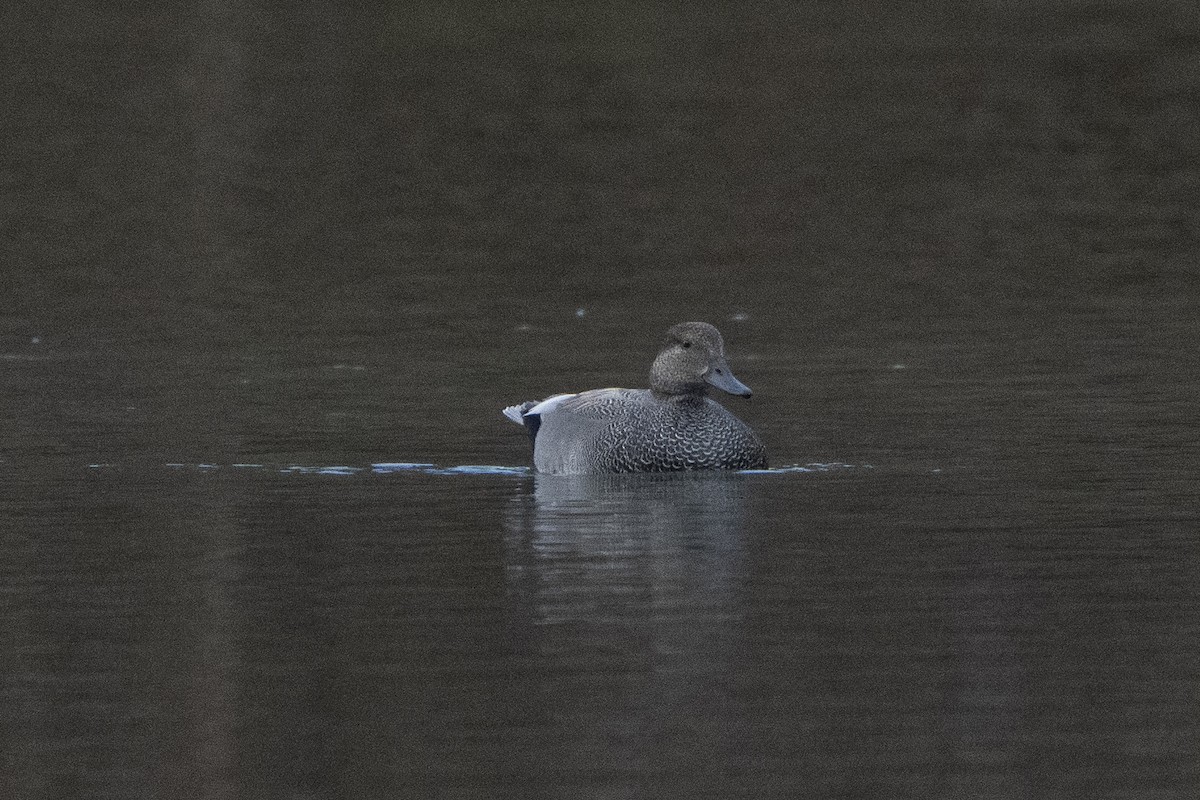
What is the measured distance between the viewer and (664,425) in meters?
15.3

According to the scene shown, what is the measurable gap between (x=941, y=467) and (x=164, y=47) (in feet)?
94.8

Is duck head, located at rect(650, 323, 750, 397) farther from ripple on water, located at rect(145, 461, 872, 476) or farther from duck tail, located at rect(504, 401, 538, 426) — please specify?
duck tail, located at rect(504, 401, 538, 426)

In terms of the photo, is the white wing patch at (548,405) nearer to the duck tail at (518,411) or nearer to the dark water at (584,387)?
the duck tail at (518,411)

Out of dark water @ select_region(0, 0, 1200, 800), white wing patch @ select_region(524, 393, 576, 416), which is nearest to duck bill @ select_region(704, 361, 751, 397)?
dark water @ select_region(0, 0, 1200, 800)

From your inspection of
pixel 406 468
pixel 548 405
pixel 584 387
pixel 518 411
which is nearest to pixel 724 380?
pixel 548 405

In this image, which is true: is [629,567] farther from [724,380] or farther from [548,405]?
[548,405]

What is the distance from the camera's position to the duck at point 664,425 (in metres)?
15.1

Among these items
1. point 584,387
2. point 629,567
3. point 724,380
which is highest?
point 584,387

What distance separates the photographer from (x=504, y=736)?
332 inches

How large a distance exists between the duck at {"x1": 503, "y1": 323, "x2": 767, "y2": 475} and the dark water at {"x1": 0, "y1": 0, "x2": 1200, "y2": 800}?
22 cm

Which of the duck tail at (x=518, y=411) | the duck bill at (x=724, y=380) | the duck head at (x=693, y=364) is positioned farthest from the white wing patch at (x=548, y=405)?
the duck bill at (x=724, y=380)

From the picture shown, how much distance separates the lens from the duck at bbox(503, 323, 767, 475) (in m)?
15.1

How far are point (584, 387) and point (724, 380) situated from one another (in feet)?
10.6

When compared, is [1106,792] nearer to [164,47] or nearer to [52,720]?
[52,720]
